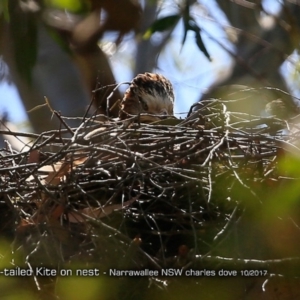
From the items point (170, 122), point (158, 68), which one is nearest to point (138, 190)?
point (170, 122)

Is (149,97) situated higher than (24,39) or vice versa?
(24,39)

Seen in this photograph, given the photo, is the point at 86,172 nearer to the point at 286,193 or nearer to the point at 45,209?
the point at 45,209

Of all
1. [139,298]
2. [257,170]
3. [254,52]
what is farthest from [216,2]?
[139,298]

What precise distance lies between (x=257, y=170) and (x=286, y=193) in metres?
0.48

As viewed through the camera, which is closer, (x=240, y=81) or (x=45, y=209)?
(x=45, y=209)

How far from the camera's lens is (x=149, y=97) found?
400 cm

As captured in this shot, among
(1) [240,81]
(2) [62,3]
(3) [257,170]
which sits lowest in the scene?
(1) [240,81]

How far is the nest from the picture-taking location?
A: 7.52ft

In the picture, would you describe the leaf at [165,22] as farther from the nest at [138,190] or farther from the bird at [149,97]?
the nest at [138,190]

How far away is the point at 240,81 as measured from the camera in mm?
5691

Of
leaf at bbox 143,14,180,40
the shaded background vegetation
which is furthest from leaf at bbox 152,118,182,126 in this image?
leaf at bbox 143,14,180,40

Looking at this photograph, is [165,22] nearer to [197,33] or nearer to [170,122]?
[197,33]

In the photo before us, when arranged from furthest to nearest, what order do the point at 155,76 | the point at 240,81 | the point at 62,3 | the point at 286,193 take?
the point at 240,81
the point at 155,76
the point at 62,3
the point at 286,193

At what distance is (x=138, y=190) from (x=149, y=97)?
1543 millimetres
